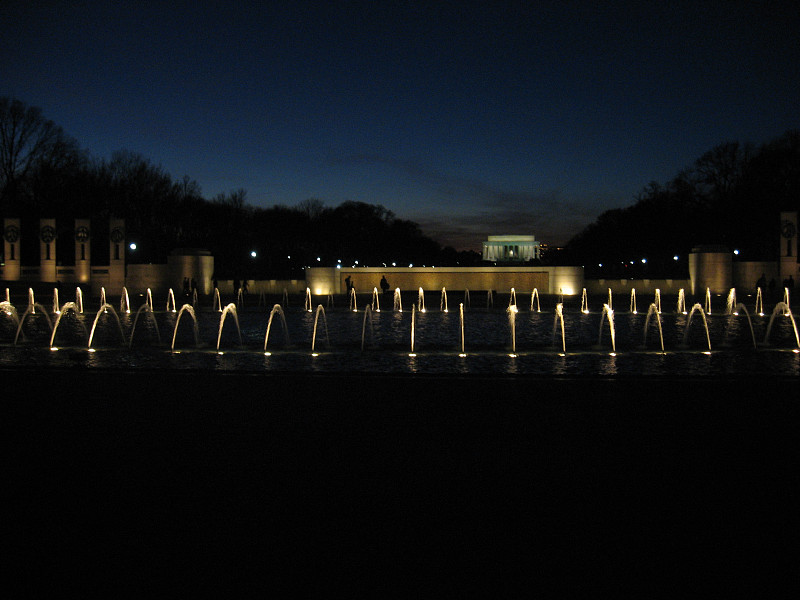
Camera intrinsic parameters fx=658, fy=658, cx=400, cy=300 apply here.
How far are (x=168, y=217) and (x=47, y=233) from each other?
61.2 ft

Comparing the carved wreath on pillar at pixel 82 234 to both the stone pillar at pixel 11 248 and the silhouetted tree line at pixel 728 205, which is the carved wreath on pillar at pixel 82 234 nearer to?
the stone pillar at pixel 11 248

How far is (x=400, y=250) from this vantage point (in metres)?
85.0

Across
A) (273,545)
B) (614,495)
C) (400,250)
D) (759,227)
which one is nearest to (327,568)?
(273,545)

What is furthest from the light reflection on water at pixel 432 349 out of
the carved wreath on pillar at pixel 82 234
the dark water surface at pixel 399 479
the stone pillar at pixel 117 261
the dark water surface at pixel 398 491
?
the carved wreath on pillar at pixel 82 234

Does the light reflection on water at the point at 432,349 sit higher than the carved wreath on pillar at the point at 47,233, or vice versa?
the carved wreath on pillar at the point at 47,233

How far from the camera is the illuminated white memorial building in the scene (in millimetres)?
79500

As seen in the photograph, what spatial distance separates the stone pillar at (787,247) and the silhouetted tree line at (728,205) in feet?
27.0

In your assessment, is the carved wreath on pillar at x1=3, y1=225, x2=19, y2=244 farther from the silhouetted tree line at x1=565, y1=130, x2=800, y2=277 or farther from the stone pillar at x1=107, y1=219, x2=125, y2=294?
the silhouetted tree line at x1=565, y1=130, x2=800, y2=277

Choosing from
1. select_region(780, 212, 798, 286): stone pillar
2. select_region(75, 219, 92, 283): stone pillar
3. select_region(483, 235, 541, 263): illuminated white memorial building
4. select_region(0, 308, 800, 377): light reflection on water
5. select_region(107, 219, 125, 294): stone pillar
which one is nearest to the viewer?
select_region(0, 308, 800, 377): light reflection on water

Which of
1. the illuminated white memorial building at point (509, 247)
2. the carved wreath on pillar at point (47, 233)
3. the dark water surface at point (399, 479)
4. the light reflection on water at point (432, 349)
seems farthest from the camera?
the illuminated white memorial building at point (509, 247)

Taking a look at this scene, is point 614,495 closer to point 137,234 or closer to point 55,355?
point 55,355

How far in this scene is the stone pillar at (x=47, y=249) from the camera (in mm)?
38219

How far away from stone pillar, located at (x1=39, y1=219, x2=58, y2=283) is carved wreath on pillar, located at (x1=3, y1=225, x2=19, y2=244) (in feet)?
4.29

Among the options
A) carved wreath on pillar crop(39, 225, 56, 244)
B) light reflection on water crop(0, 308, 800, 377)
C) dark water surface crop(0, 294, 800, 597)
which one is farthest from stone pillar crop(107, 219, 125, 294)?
dark water surface crop(0, 294, 800, 597)
